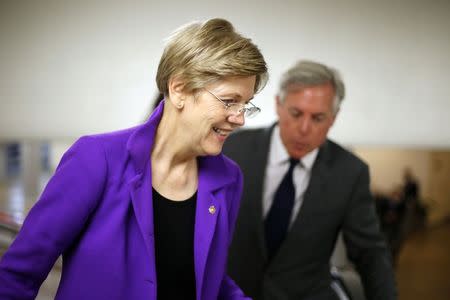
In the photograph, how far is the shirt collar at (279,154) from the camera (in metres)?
1.79

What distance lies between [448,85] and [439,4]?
0.45 m

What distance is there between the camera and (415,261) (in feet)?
19.3

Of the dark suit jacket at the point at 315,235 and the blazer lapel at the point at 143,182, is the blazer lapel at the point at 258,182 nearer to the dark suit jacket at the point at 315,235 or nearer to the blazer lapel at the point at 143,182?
the dark suit jacket at the point at 315,235

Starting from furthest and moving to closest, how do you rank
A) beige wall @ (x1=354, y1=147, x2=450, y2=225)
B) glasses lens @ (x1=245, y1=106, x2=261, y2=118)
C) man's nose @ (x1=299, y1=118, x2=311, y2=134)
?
beige wall @ (x1=354, y1=147, x2=450, y2=225), man's nose @ (x1=299, y1=118, x2=311, y2=134), glasses lens @ (x1=245, y1=106, x2=261, y2=118)

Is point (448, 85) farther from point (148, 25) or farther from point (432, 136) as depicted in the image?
point (148, 25)

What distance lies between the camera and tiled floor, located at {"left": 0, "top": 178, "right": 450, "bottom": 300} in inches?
99.3

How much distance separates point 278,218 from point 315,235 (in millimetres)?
137

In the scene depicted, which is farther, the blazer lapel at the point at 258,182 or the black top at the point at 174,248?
the blazer lapel at the point at 258,182

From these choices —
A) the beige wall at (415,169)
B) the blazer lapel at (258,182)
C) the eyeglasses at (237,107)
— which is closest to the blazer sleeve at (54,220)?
the eyeglasses at (237,107)

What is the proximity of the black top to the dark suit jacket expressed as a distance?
539 millimetres

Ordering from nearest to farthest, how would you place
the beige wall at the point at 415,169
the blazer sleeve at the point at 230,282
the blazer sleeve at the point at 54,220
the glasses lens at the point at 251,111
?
the blazer sleeve at the point at 54,220
the glasses lens at the point at 251,111
the blazer sleeve at the point at 230,282
the beige wall at the point at 415,169

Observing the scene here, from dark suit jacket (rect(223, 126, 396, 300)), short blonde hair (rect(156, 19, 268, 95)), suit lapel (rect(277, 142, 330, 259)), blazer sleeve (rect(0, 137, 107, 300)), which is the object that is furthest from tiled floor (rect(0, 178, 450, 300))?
short blonde hair (rect(156, 19, 268, 95))

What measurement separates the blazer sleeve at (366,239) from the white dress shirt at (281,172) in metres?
0.18

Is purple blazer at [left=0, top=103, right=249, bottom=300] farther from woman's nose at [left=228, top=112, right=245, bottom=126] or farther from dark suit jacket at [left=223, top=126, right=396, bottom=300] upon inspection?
dark suit jacket at [left=223, top=126, right=396, bottom=300]
